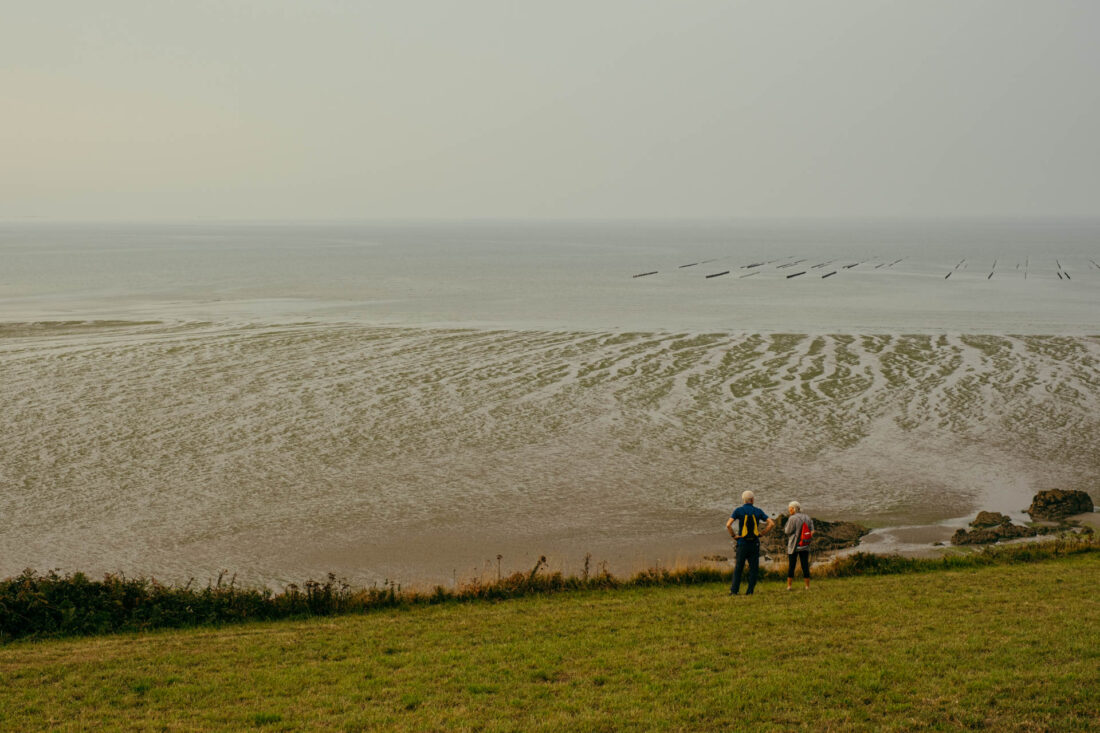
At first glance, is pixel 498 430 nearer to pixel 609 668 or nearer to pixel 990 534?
pixel 990 534

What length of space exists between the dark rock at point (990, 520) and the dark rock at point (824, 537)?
302 centimetres

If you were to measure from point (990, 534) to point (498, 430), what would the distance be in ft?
57.7

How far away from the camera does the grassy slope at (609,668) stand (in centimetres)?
1154

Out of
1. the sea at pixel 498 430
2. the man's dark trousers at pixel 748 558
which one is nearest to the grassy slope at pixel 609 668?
the man's dark trousers at pixel 748 558

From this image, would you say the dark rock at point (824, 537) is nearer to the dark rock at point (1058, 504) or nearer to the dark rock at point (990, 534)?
the dark rock at point (990, 534)

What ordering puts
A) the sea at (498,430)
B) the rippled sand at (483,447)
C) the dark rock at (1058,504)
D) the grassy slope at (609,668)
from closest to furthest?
the grassy slope at (609,668)
the rippled sand at (483,447)
the sea at (498,430)
the dark rock at (1058,504)

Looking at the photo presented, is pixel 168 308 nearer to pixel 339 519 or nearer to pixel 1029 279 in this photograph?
pixel 339 519

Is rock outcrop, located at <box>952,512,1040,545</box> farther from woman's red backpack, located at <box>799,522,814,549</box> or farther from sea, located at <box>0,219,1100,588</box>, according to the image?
woman's red backpack, located at <box>799,522,814,549</box>

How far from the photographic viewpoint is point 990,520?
25.2 metres

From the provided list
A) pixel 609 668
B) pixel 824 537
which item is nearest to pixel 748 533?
pixel 609 668

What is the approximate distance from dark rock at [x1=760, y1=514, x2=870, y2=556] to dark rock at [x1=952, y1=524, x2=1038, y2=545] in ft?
7.51

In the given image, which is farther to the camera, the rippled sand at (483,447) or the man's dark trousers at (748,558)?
the rippled sand at (483,447)

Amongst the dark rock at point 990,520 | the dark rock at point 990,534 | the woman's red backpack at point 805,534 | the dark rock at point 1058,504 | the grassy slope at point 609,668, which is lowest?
the grassy slope at point 609,668

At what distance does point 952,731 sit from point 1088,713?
1.76 meters
